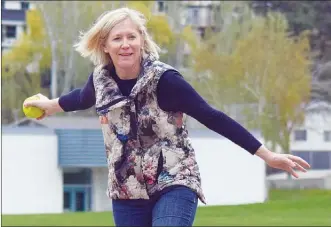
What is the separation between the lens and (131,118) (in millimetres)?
5074

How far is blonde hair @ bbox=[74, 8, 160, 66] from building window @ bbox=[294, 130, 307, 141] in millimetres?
58657

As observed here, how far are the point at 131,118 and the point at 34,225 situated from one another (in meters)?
18.7

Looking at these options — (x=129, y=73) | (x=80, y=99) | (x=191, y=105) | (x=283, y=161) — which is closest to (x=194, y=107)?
(x=191, y=105)

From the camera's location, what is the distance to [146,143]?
200 inches

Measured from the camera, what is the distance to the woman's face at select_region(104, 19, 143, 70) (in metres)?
5.07

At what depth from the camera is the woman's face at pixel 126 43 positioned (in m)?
5.07

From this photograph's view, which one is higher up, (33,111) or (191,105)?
(191,105)

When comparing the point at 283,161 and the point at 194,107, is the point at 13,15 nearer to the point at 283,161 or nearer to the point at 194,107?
the point at 194,107

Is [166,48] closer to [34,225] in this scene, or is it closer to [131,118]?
[34,225]

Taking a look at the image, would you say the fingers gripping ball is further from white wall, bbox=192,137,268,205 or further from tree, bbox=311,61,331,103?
tree, bbox=311,61,331,103

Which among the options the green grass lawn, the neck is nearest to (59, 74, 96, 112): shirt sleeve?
the neck

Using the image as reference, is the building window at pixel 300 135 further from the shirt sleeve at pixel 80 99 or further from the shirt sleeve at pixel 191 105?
the shirt sleeve at pixel 191 105

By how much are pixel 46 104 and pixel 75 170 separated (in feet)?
130

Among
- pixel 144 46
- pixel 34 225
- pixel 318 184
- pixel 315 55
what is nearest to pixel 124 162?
pixel 144 46
